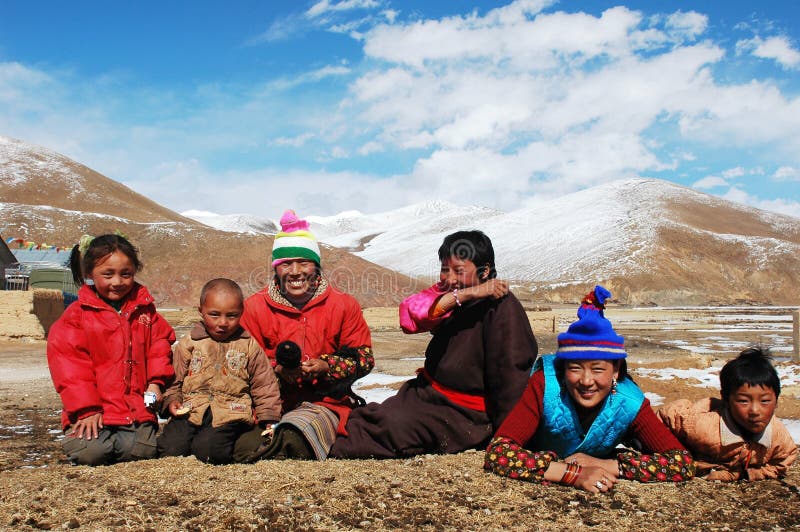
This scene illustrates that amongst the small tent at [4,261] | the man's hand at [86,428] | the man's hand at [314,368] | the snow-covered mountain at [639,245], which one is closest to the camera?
the man's hand at [86,428]

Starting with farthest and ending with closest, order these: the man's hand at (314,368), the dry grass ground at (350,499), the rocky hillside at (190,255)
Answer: the rocky hillside at (190,255)
the man's hand at (314,368)
the dry grass ground at (350,499)

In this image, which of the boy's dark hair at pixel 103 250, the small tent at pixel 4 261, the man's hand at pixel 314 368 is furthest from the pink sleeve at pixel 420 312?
the small tent at pixel 4 261

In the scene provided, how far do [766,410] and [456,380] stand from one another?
1651 mm

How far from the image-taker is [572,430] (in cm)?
328

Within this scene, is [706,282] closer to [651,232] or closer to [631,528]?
[651,232]

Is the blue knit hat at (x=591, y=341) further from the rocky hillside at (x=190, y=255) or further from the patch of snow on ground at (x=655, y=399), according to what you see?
the rocky hillside at (x=190, y=255)

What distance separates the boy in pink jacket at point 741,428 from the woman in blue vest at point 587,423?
0.17 metres

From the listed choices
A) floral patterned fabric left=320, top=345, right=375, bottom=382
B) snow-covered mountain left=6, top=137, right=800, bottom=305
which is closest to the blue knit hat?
floral patterned fabric left=320, top=345, right=375, bottom=382

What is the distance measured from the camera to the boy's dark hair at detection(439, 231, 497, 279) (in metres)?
3.81

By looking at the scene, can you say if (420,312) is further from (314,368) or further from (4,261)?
(4,261)

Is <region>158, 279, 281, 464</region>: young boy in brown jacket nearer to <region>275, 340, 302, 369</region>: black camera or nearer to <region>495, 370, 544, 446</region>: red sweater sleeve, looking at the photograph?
<region>275, 340, 302, 369</region>: black camera

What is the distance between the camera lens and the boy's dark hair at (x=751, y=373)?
315 cm

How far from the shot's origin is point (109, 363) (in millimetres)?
3736

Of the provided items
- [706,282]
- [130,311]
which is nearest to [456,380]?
[130,311]
